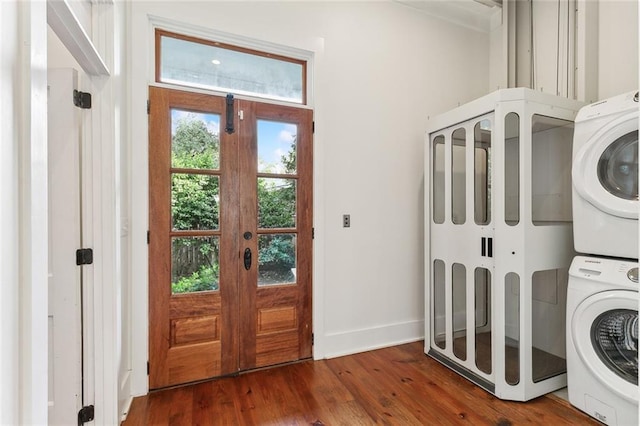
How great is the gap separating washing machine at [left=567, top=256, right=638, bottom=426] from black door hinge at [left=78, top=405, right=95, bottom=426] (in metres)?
2.80

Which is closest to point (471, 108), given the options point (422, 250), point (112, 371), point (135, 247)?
point (422, 250)

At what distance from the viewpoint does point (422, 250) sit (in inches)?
119

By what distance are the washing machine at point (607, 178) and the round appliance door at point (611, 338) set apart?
29cm

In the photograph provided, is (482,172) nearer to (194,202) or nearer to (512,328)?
(512,328)

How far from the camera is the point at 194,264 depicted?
2285 mm

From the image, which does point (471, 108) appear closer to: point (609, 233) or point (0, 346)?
point (609, 233)

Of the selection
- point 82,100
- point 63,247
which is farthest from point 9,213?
point 82,100

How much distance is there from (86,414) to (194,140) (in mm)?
1759

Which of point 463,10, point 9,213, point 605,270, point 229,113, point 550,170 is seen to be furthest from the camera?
point 463,10

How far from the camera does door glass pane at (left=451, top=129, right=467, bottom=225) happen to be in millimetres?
2404

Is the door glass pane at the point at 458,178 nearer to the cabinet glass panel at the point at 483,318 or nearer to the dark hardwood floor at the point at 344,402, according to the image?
the cabinet glass panel at the point at 483,318

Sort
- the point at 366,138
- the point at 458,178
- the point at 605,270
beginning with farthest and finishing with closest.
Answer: the point at 366,138 → the point at 458,178 → the point at 605,270

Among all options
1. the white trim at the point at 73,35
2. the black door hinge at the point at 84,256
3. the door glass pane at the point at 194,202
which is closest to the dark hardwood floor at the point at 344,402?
the black door hinge at the point at 84,256

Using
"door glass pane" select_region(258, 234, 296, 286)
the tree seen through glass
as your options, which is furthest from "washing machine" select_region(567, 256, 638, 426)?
the tree seen through glass
